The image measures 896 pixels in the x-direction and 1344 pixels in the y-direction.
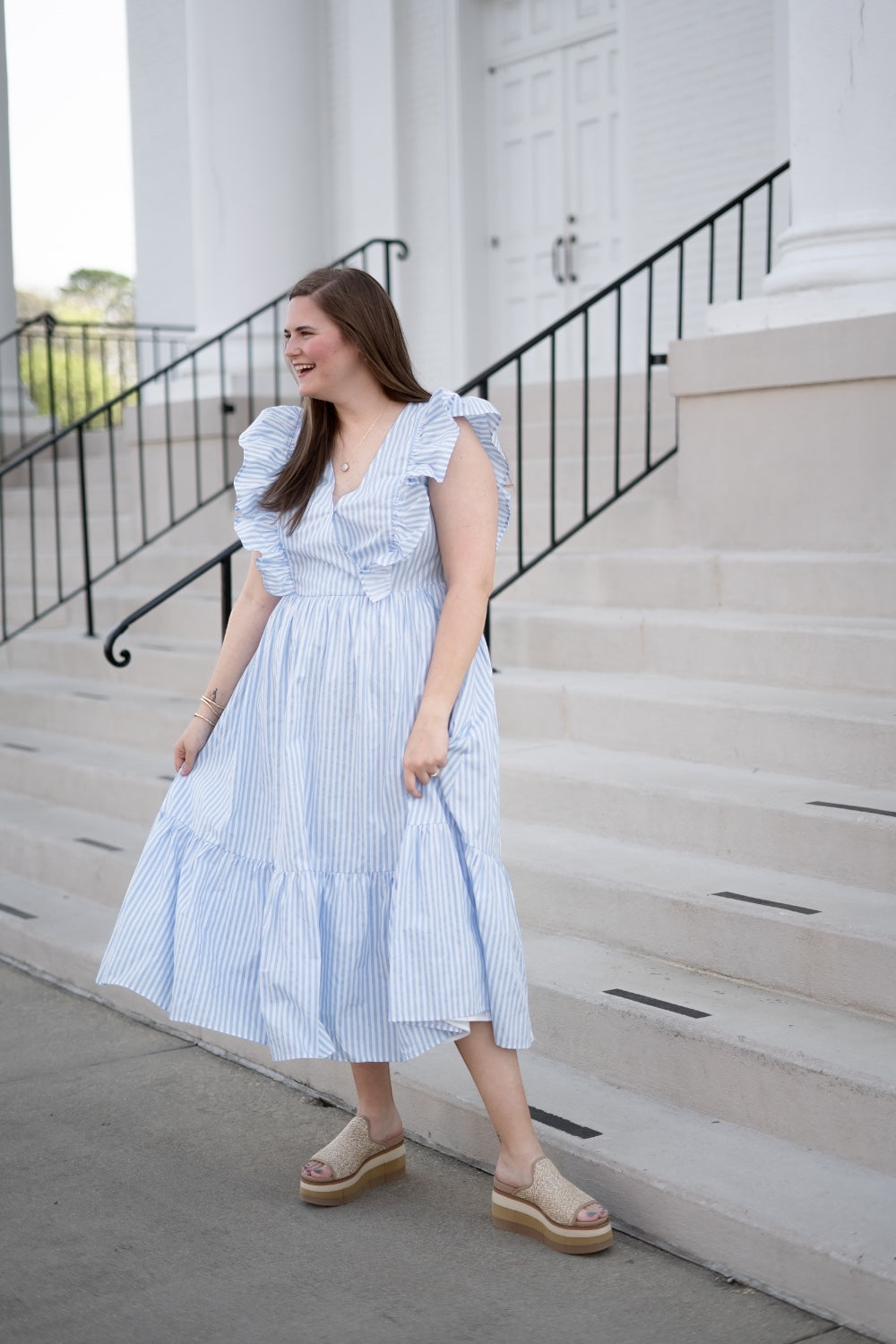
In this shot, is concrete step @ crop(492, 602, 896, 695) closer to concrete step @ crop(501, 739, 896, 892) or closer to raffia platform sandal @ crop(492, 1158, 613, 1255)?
concrete step @ crop(501, 739, 896, 892)

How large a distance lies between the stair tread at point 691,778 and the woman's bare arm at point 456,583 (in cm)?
141

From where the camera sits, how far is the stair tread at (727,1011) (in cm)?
284

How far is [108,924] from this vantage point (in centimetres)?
471

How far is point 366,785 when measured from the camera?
8.68ft

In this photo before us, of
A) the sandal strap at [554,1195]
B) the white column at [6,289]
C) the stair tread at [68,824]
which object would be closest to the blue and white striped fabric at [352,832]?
the sandal strap at [554,1195]

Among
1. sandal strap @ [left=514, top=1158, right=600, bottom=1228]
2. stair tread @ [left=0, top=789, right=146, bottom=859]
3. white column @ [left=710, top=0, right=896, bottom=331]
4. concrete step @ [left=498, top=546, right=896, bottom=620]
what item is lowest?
sandal strap @ [left=514, top=1158, right=600, bottom=1228]

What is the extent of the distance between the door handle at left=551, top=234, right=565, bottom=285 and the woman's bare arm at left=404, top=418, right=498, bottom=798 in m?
7.16

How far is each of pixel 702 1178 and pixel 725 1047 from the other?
0.34 meters

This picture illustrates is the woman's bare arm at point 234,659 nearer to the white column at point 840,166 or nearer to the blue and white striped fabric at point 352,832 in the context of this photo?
the blue and white striped fabric at point 352,832

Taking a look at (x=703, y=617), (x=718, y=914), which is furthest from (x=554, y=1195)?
(x=703, y=617)

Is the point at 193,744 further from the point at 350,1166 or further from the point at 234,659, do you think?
the point at 350,1166

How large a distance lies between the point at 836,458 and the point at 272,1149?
3.18 m

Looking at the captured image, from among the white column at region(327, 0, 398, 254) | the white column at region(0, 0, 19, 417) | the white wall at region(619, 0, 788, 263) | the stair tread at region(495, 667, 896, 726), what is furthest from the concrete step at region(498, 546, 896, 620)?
the white column at region(0, 0, 19, 417)

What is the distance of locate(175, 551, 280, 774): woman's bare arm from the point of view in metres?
2.88
